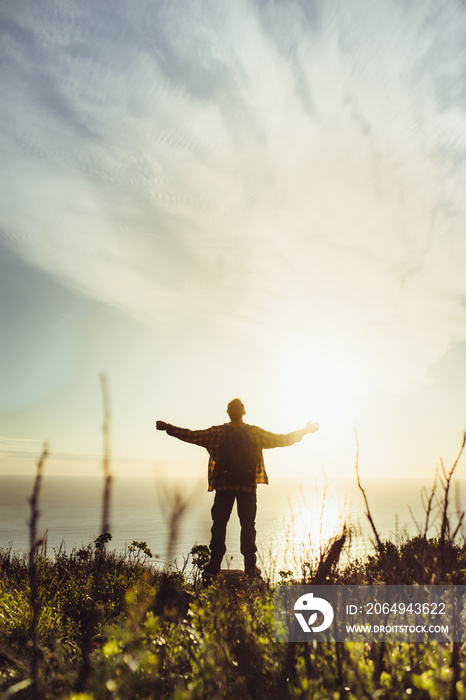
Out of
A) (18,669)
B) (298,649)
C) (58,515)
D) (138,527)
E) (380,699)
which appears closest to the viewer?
(380,699)

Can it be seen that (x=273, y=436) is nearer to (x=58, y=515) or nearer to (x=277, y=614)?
(x=277, y=614)

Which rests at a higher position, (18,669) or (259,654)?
(259,654)

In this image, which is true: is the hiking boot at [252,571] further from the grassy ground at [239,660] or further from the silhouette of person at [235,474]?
the grassy ground at [239,660]

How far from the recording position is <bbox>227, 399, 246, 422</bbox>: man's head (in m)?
6.37

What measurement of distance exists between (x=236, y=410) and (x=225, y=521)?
158 centimetres

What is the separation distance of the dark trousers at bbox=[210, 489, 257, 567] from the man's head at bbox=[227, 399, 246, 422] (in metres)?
1.05

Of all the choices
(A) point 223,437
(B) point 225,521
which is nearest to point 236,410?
(A) point 223,437

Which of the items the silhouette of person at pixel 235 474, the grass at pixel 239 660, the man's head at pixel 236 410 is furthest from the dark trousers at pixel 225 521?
the grass at pixel 239 660

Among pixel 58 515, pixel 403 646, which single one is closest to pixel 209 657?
pixel 403 646

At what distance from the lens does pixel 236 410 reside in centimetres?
638

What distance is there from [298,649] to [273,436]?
11.2 ft

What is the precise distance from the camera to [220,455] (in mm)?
5957

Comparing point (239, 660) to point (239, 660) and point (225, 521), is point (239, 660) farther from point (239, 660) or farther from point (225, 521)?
point (225, 521)

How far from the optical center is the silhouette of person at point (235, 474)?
19.2ft
